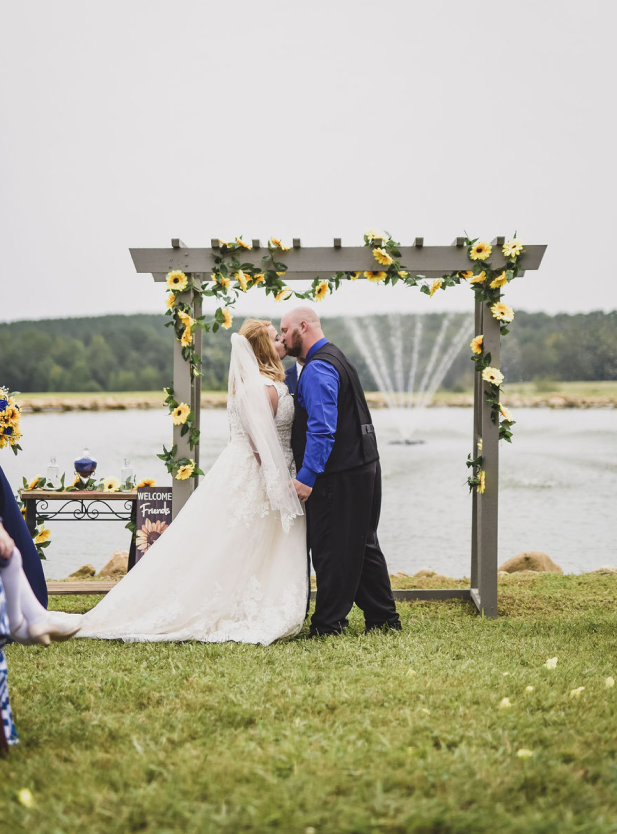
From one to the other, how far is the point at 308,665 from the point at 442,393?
23.1 metres

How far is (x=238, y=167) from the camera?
1068 inches

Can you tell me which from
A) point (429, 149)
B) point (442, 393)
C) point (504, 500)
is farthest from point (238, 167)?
point (504, 500)

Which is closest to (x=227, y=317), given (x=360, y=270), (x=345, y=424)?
(x=360, y=270)

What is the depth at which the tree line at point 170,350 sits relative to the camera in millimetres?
19062

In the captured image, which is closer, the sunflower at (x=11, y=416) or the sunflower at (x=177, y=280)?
the sunflower at (x=177, y=280)

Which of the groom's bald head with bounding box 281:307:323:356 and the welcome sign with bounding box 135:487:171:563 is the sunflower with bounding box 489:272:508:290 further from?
the welcome sign with bounding box 135:487:171:563

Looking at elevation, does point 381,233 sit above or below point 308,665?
above

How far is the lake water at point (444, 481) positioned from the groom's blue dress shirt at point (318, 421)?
6.46 feet

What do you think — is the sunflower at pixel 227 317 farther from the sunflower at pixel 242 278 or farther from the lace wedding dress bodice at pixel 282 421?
the lace wedding dress bodice at pixel 282 421

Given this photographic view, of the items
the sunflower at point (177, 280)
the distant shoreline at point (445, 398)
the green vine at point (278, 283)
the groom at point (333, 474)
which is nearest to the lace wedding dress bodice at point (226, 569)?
the groom at point (333, 474)

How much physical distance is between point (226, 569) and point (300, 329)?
139cm

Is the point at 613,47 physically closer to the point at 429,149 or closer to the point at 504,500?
the point at 429,149

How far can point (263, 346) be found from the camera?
14.5ft

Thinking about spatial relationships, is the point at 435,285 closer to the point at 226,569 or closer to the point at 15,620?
the point at 226,569
